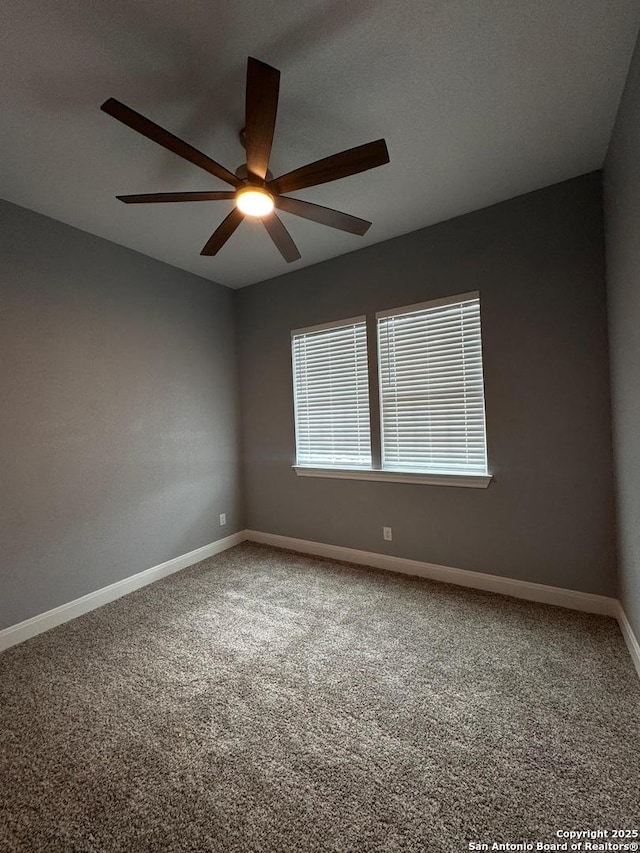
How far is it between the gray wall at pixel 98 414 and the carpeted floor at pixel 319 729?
23.4 inches

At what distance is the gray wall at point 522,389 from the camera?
247cm

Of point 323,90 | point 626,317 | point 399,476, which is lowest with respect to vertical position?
point 399,476

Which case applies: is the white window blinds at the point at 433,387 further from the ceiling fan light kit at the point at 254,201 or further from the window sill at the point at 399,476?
the ceiling fan light kit at the point at 254,201

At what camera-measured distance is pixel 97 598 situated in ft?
9.41

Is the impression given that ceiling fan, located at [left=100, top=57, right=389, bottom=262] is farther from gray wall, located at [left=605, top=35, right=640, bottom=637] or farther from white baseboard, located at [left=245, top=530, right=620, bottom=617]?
white baseboard, located at [left=245, top=530, right=620, bottom=617]

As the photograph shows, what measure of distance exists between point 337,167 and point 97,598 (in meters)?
3.29

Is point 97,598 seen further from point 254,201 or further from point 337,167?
point 337,167

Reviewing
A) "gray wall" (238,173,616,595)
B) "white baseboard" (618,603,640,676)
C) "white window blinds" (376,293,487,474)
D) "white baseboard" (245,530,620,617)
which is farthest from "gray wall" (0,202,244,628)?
"white baseboard" (618,603,640,676)

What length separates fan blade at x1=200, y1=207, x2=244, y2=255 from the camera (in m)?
2.01

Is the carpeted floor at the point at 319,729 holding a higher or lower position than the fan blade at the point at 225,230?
lower

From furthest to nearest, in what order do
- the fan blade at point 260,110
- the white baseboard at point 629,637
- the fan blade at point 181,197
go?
1. the white baseboard at point 629,637
2. the fan blade at point 181,197
3. the fan blade at point 260,110

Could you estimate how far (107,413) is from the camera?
3023 millimetres

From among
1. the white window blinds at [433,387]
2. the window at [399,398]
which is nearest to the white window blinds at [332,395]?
the window at [399,398]

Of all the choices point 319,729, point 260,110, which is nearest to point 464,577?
point 319,729
